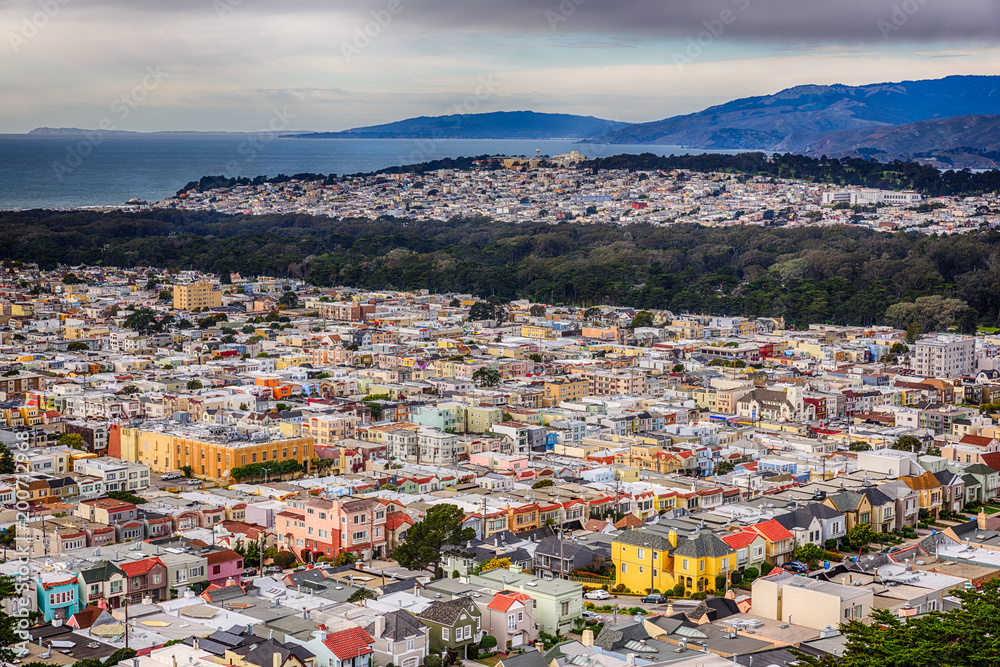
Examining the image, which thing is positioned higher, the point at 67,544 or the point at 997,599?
the point at 997,599

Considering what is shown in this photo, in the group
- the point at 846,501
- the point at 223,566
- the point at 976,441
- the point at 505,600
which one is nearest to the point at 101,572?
the point at 223,566

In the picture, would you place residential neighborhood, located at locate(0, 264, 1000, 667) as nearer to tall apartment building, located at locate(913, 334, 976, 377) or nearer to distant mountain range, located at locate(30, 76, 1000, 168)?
tall apartment building, located at locate(913, 334, 976, 377)

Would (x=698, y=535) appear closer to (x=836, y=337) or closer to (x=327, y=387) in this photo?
(x=327, y=387)

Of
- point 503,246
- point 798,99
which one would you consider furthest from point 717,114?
point 503,246

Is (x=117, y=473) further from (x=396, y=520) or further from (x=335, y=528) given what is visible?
(x=396, y=520)

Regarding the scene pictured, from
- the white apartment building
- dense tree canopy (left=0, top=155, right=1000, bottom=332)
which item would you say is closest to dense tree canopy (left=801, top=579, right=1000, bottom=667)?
the white apartment building
